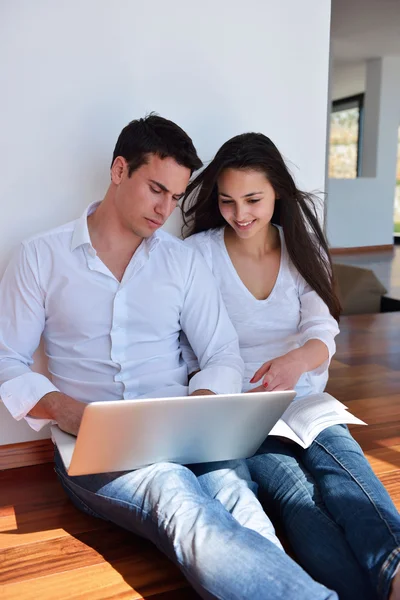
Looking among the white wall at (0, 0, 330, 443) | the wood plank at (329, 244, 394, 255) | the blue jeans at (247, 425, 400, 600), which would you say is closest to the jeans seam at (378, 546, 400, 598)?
the blue jeans at (247, 425, 400, 600)

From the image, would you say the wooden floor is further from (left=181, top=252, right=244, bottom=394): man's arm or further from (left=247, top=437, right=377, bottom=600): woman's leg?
(left=181, top=252, right=244, bottom=394): man's arm

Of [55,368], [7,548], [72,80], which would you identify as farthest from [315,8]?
[7,548]

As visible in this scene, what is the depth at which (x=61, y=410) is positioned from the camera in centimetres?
161

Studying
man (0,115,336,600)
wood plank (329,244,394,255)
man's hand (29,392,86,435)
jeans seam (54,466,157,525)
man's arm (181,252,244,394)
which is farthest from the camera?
wood plank (329,244,394,255)

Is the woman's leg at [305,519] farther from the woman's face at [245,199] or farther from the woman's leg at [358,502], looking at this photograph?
the woman's face at [245,199]

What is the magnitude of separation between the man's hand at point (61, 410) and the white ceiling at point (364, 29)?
6.69 m

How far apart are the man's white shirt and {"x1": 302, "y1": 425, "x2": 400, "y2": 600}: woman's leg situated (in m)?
0.30

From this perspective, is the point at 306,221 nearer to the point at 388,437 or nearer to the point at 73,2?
the point at 388,437

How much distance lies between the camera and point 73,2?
1941 mm

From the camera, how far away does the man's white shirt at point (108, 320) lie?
178 centimetres

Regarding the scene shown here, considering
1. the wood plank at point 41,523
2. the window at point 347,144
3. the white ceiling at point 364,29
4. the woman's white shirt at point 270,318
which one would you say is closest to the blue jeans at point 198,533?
the wood plank at point 41,523

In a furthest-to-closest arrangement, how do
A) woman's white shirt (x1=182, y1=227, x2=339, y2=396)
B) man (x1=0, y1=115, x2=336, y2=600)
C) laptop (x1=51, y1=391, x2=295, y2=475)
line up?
woman's white shirt (x1=182, y1=227, x2=339, y2=396), man (x1=0, y1=115, x2=336, y2=600), laptop (x1=51, y1=391, x2=295, y2=475)

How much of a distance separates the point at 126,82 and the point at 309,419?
3.86ft

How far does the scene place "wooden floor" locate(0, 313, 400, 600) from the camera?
1467mm
